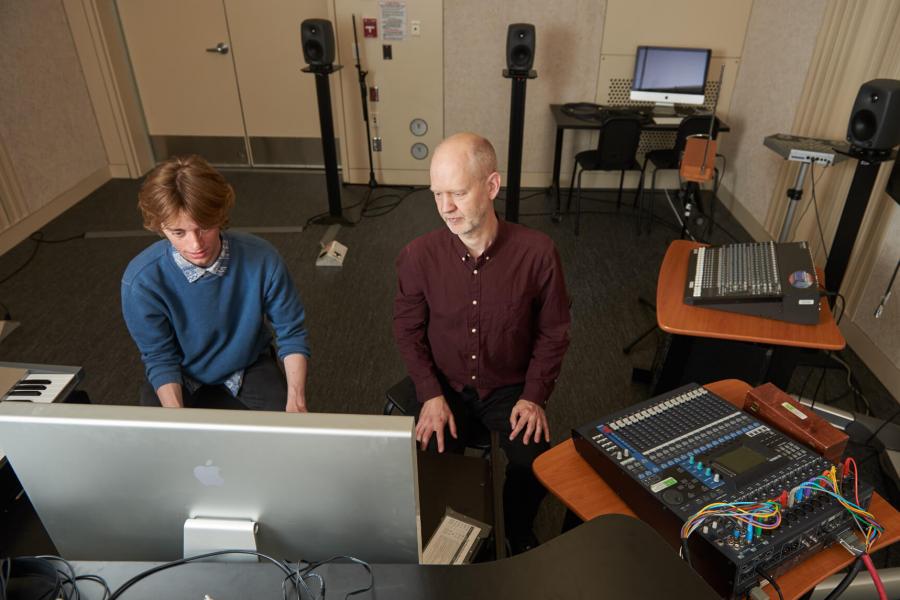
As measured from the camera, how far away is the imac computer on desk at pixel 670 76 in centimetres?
423

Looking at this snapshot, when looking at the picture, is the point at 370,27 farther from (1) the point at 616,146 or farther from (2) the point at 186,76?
(1) the point at 616,146

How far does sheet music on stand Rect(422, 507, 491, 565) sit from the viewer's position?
1.23 meters

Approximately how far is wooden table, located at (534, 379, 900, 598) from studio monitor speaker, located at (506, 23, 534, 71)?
9.50ft

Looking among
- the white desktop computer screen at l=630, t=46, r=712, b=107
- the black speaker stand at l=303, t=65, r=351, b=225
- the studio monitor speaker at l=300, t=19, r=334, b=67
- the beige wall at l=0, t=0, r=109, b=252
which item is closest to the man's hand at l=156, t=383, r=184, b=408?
the black speaker stand at l=303, t=65, r=351, b=225

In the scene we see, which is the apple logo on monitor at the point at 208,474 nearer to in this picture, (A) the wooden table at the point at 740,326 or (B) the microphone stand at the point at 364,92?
(A) the wooden table at the point at 740,326

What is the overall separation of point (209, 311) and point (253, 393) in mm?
299

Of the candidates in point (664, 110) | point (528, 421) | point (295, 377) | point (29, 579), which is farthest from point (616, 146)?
point (29, 579)

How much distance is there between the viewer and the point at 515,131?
154 inches

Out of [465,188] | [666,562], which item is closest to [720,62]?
[465,188]

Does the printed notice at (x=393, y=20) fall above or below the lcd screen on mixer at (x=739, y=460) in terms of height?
above

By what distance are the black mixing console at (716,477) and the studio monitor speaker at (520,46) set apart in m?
2.96

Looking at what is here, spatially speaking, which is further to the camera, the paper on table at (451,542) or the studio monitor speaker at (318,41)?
the studio monitor speaker at (318,41)

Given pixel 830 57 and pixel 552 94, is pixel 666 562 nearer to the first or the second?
pixel 830 57

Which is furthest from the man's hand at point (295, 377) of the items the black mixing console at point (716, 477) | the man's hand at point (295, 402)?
the black mixing console at point (716, 477)
